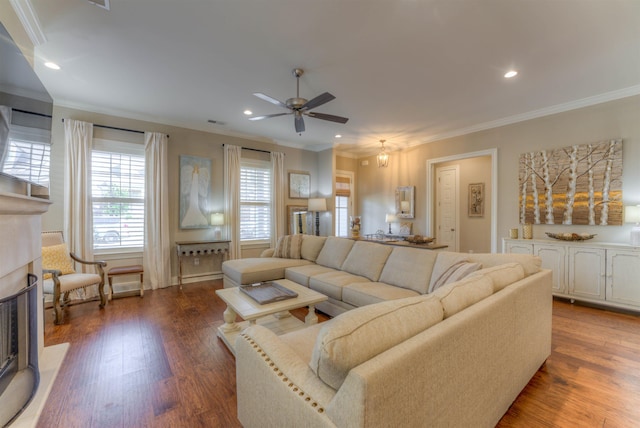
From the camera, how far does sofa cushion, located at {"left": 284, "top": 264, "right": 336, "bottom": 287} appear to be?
344 centimetres

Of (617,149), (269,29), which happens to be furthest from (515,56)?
(269,29)

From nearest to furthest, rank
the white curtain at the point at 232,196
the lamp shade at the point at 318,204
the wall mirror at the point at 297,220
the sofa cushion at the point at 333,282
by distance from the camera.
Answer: the sofa cushion at the point at 333,282 < the white curtain at the point at 232,196 < the lamp shade at the point at 318,204 < the wall mirror at the point at 297,220

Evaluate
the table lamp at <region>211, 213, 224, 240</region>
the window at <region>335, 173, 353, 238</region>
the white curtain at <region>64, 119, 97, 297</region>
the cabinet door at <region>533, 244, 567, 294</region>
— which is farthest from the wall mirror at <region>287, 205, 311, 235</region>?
the cabinet door at <region>533, 244, 567, 294</region>

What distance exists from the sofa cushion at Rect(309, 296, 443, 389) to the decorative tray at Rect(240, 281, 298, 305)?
1.51m

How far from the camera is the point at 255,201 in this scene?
5.75m

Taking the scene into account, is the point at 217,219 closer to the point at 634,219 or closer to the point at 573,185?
the point at 573,185

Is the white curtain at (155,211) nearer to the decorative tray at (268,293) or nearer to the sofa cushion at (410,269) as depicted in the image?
the decorative tray at (268,293)

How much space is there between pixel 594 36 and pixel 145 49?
421 centimetres

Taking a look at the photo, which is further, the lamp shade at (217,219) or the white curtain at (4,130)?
the lamp shade at (217,219)

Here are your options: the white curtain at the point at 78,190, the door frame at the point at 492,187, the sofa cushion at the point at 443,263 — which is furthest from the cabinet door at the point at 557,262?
the white curtain at the point at 78,190

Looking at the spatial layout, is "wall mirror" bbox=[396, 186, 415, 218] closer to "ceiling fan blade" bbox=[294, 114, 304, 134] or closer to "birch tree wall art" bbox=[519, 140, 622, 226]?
"birch tree wall art" bbox=[519, 140, 622, 226]

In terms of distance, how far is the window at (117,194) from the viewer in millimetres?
4184

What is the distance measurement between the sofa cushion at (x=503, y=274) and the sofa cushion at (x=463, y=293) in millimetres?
84

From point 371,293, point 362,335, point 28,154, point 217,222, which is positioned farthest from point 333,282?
point 217,222
